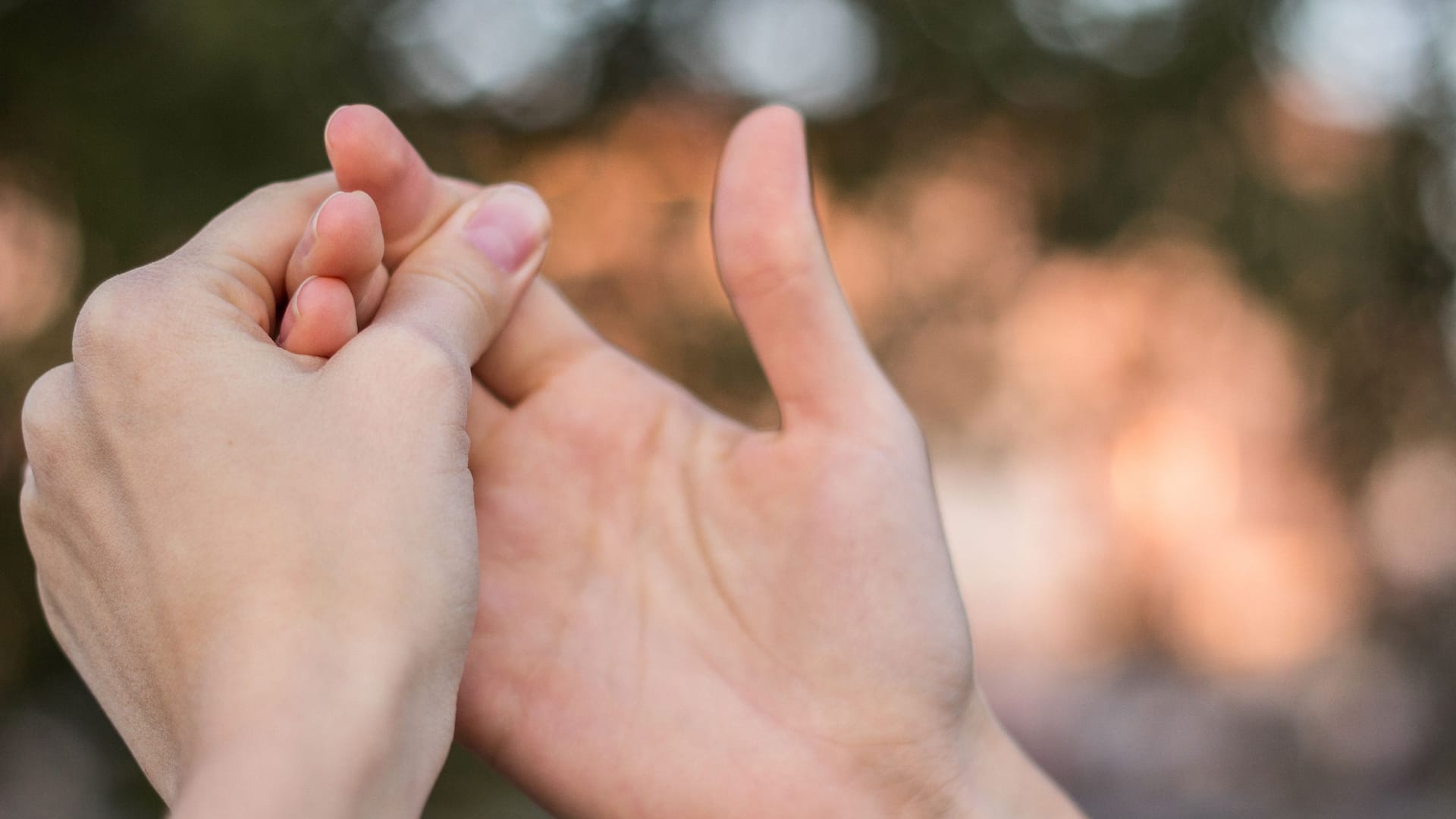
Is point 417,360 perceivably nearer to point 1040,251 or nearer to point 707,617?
point 707,617

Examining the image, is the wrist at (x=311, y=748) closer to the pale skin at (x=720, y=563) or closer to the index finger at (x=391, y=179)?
the pale skin at (x=720, y=563)

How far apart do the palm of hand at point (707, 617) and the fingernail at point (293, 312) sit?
0.31m

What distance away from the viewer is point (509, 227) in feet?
3.65

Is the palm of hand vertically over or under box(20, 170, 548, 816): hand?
under

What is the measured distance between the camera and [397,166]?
1.02 m

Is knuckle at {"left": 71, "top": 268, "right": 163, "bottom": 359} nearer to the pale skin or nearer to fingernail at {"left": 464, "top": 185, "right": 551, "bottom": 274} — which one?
the pale skin

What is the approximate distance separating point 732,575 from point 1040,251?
248 centimetres

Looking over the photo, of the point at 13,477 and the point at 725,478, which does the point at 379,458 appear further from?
the point at 13,477

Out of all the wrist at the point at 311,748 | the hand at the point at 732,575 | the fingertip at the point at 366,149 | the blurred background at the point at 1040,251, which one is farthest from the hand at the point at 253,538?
the blurred background at the point at 1040,251

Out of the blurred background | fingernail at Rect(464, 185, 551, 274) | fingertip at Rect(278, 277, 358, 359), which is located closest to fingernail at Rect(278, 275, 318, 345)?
fingertip at Rect(278, 277, 358, 359)

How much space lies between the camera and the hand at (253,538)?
655mm

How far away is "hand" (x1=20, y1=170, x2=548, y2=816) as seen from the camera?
0.65m

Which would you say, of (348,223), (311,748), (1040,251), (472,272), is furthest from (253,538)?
(1040,251)

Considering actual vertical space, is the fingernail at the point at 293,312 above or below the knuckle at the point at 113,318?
below
